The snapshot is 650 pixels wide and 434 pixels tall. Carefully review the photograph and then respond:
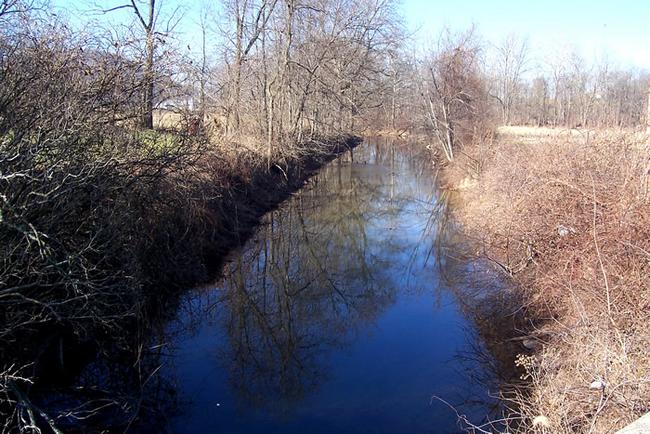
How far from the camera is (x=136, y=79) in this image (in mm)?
8602

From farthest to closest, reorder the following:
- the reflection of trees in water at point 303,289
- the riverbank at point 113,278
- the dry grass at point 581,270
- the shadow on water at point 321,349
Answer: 1. the reflection of trees in water at point 303,289
2. the shadow on water at point 321,349
3. the riverbank at point 113,278
4. the dry grass at point 581,270

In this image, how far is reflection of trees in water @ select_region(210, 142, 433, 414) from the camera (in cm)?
745

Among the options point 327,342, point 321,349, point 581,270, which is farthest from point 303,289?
point 581,270

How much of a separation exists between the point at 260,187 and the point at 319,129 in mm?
16367

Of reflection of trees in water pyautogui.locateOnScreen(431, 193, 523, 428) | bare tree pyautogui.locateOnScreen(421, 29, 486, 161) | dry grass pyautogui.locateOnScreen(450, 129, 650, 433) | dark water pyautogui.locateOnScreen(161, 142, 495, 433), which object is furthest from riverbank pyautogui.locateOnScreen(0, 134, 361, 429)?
bare tree pyautogui.locateOnScreen(421, 29, 486, 161)

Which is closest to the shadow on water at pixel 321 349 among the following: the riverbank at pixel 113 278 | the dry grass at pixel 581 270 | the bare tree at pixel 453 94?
the riverbank at pixel 113 278

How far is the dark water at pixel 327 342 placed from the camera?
250 inches

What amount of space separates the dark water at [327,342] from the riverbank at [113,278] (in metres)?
0.61

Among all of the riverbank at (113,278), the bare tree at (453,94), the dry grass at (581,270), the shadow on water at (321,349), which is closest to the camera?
the dry grass at (581,270)

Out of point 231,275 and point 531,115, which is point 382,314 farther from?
point 531,115

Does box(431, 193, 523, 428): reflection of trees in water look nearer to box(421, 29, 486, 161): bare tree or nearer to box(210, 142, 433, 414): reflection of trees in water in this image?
box(210, 142, 433, 414): reflection of trees in water

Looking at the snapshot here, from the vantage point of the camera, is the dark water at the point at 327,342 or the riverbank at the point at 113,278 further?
the dark water at the point at 327,342

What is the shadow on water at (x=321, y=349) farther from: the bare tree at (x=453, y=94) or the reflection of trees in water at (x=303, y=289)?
the bare tree at (x=453, y=94)

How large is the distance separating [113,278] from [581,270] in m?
6.40
